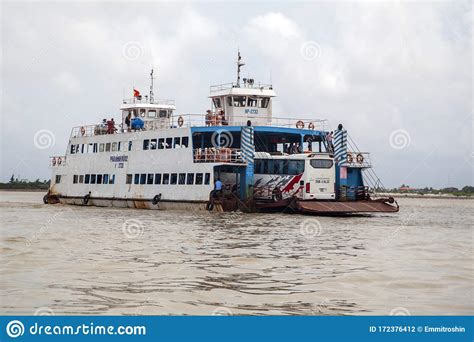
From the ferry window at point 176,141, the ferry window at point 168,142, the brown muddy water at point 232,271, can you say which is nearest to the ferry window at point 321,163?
the ferry window at point 176,141

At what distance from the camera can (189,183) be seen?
35500 millimetres

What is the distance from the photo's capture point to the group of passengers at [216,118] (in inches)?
1422

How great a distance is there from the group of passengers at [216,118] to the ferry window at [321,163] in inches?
231

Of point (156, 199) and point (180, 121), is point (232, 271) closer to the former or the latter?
point (180, 121)

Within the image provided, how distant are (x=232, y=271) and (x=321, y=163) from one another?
64.6ft

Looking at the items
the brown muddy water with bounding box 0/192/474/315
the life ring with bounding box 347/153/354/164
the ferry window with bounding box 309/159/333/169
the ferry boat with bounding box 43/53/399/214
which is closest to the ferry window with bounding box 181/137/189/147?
the ferry boat with bounding box 43/53/399/214

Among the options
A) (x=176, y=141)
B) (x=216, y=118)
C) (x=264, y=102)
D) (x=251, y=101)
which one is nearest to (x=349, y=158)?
(x=264, y=102)

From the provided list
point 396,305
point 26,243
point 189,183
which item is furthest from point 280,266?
point 189,183

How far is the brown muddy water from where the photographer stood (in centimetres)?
1045

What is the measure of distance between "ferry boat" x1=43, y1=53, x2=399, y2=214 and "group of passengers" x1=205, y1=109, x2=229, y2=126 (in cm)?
7

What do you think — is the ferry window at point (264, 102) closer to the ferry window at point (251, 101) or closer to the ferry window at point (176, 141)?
the ferry window at point (251, 101)

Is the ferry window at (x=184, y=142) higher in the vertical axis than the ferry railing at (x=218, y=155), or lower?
higher

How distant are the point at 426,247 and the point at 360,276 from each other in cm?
645
